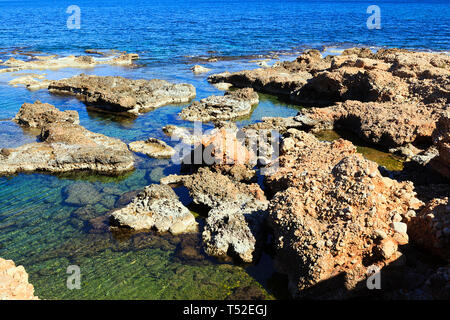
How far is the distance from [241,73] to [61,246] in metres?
21.4

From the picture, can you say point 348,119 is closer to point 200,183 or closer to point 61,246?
point 200,183

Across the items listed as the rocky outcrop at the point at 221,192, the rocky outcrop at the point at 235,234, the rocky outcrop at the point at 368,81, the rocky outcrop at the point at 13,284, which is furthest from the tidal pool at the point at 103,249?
the rocky outcrop at the point at 368,81

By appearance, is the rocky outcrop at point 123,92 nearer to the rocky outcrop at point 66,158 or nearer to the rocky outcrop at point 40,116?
the rocky outcrop at point 40,116

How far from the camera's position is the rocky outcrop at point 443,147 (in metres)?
8.60

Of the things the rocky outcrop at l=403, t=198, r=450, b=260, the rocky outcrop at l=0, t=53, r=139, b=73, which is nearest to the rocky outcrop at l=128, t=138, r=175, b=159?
the rocky outcrop at l=403, t=198, r=450, b=260

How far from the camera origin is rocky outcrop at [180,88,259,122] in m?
19.8

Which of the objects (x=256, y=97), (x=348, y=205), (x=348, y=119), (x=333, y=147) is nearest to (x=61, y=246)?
(x=348, y=205)

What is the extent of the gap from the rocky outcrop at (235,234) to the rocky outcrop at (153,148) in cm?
604

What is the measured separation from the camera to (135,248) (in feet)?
29.5

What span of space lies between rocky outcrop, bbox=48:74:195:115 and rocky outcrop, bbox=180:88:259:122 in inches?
117

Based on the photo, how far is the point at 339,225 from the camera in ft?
23.0

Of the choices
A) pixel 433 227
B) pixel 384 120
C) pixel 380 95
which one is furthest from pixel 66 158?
pixel 380 95

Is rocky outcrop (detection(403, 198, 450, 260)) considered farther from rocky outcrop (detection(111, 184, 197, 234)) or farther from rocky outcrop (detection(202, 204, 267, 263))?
rocky outcrop (detection(111, 184, 197, 234))

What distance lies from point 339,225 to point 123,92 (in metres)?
19.1
